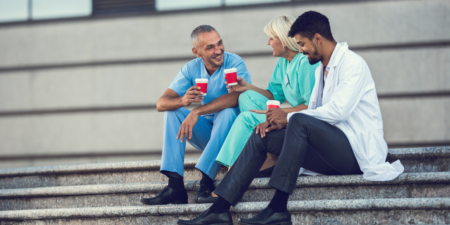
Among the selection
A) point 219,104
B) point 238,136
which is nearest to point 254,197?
point 238,136

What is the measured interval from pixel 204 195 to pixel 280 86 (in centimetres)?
122

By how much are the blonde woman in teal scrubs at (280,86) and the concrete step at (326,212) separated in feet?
1.51

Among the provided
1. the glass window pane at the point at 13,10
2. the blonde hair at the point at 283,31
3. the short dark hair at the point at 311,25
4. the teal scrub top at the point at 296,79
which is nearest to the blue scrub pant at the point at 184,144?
the teal scrub top at the point at 296,79

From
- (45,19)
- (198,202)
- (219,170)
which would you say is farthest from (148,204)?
(45,19)

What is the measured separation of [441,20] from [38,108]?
5638 millimetres

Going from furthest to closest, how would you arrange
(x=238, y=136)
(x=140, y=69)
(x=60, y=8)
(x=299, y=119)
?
(x=60, y=8) → (x=140, y=69) → (x=238, y=136) → (x=299, y=119)

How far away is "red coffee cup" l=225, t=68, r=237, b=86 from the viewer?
3092 mm

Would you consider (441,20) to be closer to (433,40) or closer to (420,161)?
(433,40)

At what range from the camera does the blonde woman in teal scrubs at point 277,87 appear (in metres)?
2.94

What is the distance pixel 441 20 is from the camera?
4871 millimetres

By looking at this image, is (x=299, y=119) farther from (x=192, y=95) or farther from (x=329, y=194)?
(x=192, y=95)

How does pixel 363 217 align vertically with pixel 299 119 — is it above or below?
below

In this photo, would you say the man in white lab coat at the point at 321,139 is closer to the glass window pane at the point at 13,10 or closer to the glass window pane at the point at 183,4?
the glass window pane at the point at 183,4

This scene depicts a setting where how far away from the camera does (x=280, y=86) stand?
137 inches
